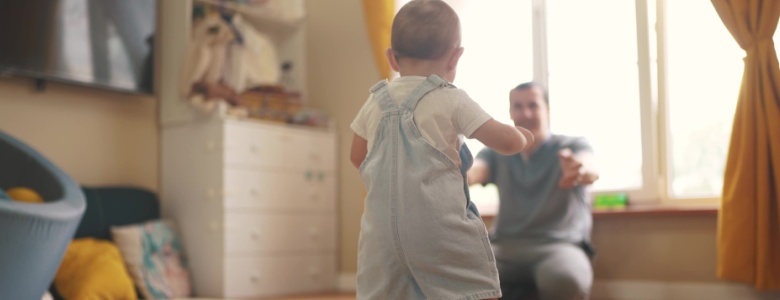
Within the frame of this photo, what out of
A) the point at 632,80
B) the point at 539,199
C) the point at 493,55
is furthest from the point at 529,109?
the point at 493,55

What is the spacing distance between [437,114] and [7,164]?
2.01 meters

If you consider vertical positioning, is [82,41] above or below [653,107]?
above

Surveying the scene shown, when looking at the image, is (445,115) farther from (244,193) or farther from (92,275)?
(244,193)

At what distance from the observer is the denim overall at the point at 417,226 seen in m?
1.37

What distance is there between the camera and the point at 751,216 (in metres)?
2.61

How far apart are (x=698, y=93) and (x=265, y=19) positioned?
213 cm

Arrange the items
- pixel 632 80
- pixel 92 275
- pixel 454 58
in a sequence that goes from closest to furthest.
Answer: pixel 454 58, pixel 92 275, pixel 632 80

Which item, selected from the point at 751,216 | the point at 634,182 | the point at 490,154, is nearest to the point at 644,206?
the point at 634,182

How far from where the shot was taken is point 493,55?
3736mm

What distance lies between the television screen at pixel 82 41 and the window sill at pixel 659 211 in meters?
2.13

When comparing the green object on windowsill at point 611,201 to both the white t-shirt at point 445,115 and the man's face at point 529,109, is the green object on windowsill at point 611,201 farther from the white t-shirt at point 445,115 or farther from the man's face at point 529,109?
the white t-shirt at point 445,115

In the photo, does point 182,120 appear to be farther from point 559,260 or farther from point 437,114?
point 437,114

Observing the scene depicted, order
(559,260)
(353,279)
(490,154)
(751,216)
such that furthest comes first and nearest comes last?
(353,279)
(490,154)
(751,216)
(559,260)

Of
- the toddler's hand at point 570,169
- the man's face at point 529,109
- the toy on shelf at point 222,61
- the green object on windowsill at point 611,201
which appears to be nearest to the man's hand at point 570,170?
the toddler's hand at point 570,169
